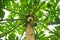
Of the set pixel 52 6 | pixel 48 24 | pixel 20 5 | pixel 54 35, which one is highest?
pixel 20 5

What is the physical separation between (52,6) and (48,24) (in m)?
0.54

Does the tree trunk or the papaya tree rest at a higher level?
the papaya tree

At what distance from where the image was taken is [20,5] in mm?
5676

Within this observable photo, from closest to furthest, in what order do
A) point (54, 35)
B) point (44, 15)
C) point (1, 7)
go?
point (1, 7)
point (54, 35)
point (44, 15)

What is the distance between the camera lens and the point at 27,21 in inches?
190

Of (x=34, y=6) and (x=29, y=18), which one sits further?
(x=34, y=6)

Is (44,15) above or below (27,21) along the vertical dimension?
above

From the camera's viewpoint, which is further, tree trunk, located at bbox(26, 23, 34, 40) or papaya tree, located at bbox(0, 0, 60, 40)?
papaya tree, located at bbox(0, 0, 60, 40)

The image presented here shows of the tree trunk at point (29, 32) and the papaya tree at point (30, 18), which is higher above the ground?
the papaya tree at point (30, 18)

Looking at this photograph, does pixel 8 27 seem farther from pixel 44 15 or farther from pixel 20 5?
pixel 44 15

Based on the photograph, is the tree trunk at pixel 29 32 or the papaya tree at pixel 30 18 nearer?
the tree trunk at pixel 29 32

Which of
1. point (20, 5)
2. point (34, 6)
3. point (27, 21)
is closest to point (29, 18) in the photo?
point (27, 21)

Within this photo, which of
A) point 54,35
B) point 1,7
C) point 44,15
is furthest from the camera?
point 44,15

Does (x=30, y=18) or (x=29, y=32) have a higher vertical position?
(x=30, y=18)
